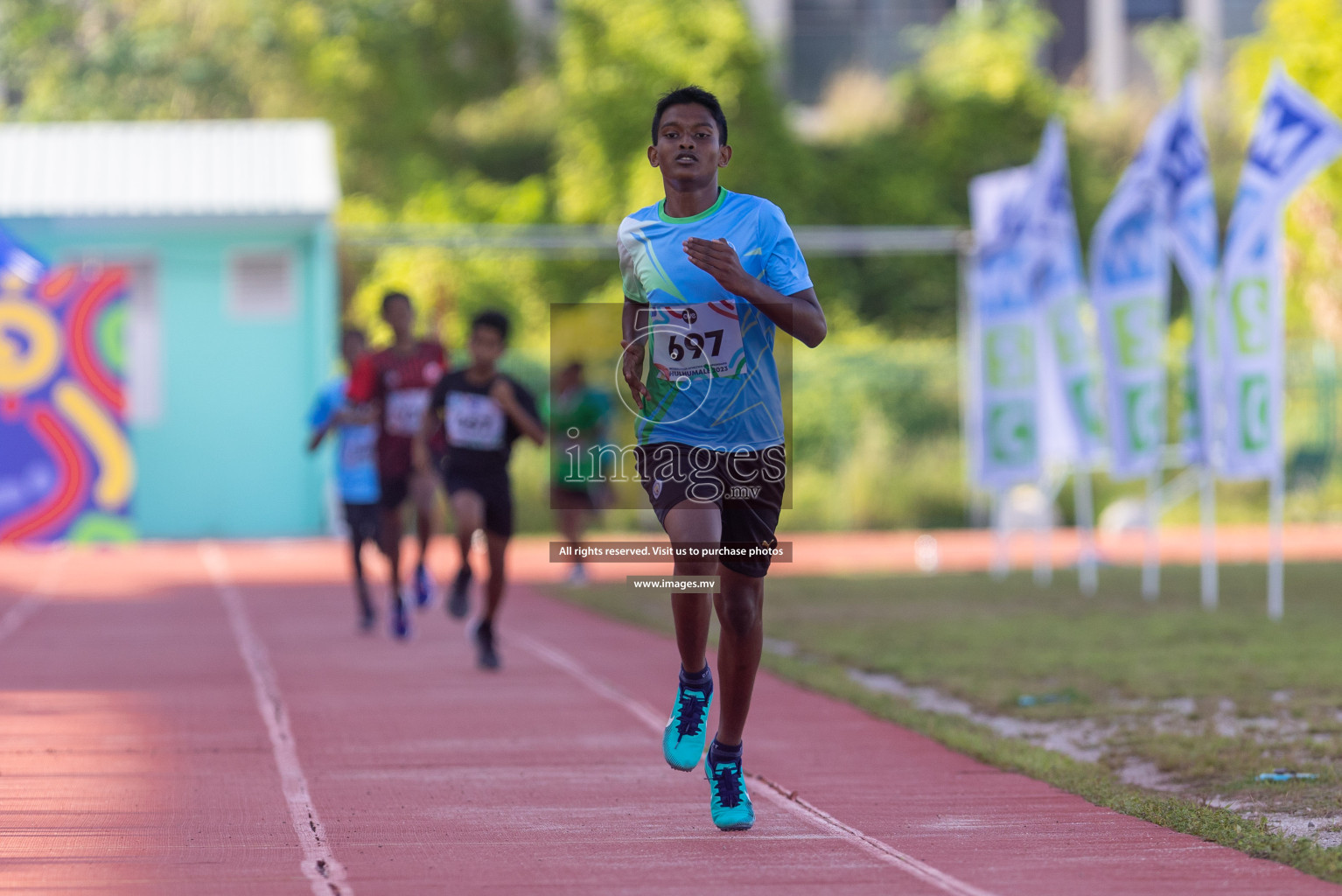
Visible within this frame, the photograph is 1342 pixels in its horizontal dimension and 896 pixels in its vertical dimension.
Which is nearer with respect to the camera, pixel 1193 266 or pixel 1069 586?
pixel 1193 266

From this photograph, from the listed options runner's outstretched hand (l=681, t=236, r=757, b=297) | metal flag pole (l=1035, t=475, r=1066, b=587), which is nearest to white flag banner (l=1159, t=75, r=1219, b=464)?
metal flag pole (l=1035, t=475, r=1066, b=587)

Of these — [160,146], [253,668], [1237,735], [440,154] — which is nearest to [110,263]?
[160,146]

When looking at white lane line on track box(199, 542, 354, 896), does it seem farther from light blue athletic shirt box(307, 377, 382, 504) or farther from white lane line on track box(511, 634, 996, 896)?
white lane line on track box(511, 634, 996, 896)

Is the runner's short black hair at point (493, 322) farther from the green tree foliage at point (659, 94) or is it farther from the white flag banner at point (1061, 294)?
the green tree foliage at point (659, 94)

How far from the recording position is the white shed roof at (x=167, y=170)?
2402 cm

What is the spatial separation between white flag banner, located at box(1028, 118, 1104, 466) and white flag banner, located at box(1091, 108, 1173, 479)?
94 cm

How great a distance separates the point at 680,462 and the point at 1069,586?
11.6 metres

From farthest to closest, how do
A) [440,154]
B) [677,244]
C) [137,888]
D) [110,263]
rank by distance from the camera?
[440,154]
[110,263]
[677,244]
[137,888]

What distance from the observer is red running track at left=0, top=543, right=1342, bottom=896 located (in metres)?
5.22

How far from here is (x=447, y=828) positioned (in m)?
5.90

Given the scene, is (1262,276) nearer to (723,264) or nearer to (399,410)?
(399,410)

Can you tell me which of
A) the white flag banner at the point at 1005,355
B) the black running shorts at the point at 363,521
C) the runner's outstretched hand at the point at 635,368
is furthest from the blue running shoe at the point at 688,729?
the white flag banner at the point at 1005,355

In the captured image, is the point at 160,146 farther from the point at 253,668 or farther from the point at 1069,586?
the point at 253,668

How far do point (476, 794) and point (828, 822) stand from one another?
128 cm
